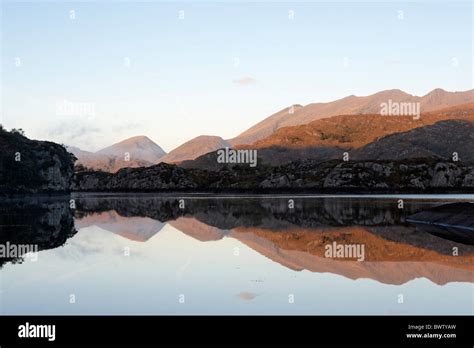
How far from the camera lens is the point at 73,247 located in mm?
63750

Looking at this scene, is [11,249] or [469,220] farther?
[469,220]

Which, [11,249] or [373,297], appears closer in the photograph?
[373,297]

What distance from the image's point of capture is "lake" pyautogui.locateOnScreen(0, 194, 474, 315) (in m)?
33.3

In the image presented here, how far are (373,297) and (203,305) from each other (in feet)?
31.3

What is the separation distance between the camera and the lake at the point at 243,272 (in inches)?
1310

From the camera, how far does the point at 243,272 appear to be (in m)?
46.4

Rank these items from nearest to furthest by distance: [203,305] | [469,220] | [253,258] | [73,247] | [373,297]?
1. [203,305]
2. [373,297]
3. [253,258]
4. [73,247]
5. [469,220]
